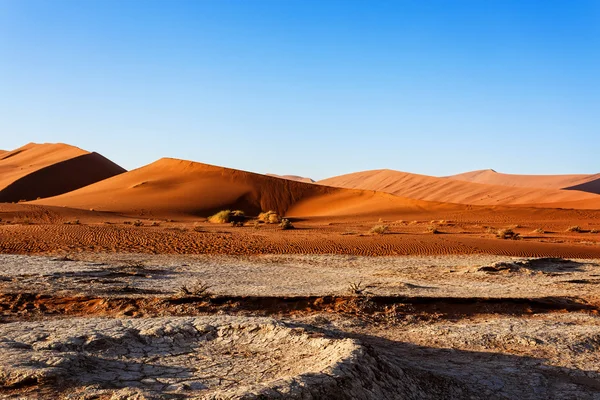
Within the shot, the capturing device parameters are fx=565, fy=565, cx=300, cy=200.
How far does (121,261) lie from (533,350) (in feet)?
36.7

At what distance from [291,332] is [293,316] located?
2.84 meters

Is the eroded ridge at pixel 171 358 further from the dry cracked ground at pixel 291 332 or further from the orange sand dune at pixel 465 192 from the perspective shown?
the orange sand dune at pixel 465 192

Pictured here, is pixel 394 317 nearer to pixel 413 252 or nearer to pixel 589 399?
pixel 589 399

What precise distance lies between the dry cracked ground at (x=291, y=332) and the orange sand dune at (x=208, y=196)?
27.7m

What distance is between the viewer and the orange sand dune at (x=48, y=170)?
2525 inches

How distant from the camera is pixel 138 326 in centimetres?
698

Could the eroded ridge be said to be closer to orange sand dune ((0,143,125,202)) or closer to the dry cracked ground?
the dry cracked ground

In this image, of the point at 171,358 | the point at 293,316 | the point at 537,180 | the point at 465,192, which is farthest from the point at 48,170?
the point at 537,180

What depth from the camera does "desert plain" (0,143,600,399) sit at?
5.30 metres

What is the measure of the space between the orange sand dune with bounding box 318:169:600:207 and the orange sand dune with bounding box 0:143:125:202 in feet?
135

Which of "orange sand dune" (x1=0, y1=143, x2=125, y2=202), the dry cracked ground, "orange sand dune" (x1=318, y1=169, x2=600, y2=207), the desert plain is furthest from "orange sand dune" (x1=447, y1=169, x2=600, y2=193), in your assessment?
the dry cracked ground

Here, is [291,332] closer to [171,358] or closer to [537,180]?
[171,358]

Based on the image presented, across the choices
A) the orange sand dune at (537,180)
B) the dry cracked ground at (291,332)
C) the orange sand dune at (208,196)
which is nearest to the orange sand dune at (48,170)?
the orange sand dune at (208,196)

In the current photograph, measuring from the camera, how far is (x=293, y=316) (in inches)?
368
